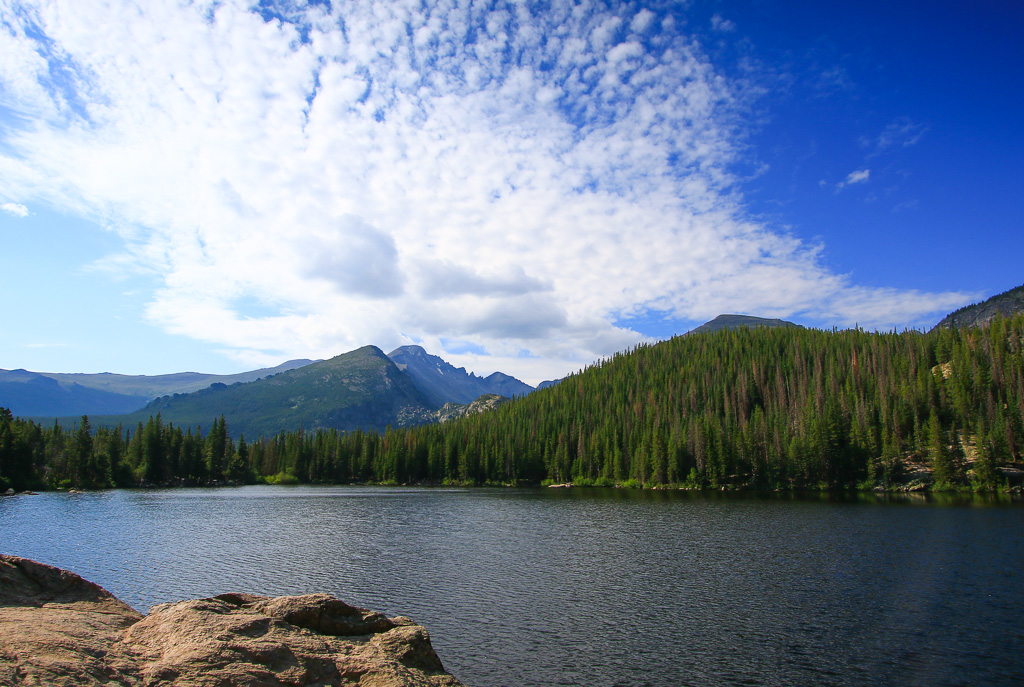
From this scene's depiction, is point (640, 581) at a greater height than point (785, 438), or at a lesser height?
lesser

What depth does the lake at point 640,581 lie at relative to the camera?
82.0 ft

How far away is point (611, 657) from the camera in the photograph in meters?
25.7

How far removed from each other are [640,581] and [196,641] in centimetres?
3307

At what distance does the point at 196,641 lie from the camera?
1241 centimetres

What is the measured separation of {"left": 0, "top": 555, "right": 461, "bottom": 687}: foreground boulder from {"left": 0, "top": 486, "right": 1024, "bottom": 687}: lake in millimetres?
9814

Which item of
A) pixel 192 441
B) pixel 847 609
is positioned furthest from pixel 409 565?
pixel 192 441

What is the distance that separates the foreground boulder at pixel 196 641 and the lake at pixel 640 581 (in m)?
9.81

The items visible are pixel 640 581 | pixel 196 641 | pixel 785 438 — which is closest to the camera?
pixel 196 641

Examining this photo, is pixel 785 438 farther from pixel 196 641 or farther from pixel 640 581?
pixel 196 641

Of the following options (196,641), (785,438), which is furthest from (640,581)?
(785,438)

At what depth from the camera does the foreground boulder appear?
10445 millimetres

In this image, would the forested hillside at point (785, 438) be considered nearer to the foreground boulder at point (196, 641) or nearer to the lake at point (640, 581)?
the lake at point (640, 581)

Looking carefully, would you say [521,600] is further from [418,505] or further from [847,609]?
[418,505]

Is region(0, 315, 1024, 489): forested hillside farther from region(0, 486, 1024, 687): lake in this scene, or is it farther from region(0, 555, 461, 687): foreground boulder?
region(0, 555, 461, 687): foreground boulder
